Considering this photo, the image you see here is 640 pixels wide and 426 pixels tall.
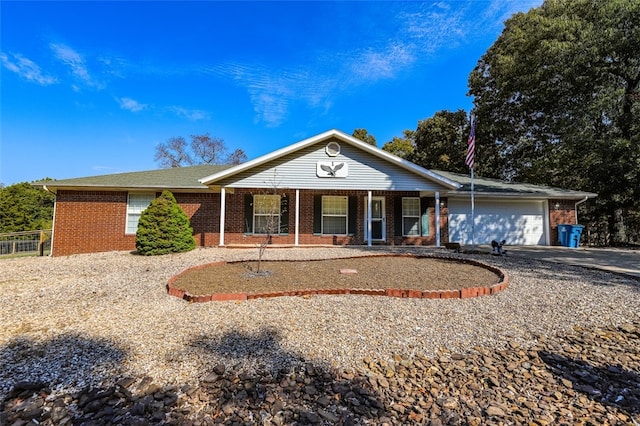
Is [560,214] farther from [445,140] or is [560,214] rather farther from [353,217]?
[445,140]

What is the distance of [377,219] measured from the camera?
13734 mm

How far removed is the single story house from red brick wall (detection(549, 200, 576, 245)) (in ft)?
0.15

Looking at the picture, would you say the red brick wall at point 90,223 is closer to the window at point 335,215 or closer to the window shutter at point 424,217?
the window at point 335,215

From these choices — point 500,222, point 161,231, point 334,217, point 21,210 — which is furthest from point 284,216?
point 21,210

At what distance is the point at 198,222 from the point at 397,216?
8548mm

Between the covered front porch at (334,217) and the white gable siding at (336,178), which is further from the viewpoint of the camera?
the covered front porch at (334,217)

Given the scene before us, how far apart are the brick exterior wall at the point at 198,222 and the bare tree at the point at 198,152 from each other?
2286cm

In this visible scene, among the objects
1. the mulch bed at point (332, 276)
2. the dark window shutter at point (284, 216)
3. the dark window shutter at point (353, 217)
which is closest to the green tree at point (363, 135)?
the dark window shutter at point (353, 217)

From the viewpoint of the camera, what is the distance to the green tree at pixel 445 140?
23202mm

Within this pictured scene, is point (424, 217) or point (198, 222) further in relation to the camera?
point (424, 217)

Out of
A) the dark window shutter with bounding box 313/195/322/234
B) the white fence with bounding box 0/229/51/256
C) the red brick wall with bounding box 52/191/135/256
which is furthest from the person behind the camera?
the dark window shutter with bounding box 313/195/322/234

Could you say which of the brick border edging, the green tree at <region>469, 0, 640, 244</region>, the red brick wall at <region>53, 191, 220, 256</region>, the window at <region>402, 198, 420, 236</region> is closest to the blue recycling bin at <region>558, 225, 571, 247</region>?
the green tree at <region>469, 0, 640, 244</region>

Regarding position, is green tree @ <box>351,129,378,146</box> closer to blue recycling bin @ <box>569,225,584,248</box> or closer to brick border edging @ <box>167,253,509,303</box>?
blue recycling bin @ <box>569,225,584,248</box>

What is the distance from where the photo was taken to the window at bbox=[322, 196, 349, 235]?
1362cm
